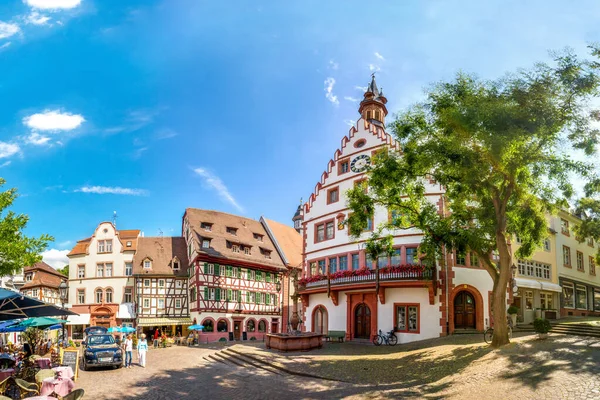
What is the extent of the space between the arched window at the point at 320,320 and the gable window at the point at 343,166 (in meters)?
9.62

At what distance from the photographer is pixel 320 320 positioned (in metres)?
35.1

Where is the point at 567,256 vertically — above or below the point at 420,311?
above

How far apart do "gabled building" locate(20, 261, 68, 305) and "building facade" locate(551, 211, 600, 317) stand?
1909 inches

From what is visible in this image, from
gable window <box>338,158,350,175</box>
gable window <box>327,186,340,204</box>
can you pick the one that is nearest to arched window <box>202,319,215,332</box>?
gable window <box>327,186,340,204</box>

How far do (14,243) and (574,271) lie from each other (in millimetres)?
39744

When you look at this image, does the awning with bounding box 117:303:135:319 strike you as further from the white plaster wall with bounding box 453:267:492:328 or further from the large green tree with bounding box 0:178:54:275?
the white plaster wall with bounding box 453:267:492:328

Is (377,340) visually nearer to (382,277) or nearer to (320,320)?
(382,277)

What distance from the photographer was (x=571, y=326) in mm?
24406

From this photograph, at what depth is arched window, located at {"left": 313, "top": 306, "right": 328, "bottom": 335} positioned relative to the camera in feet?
113

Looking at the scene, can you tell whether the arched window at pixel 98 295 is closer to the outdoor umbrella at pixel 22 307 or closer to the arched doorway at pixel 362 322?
the arched doorway at pixel 362 322

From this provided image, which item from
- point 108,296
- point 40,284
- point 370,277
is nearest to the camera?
point 370,277

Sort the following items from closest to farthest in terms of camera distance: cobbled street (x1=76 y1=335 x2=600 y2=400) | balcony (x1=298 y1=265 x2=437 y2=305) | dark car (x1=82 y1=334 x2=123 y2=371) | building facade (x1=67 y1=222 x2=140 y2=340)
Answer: cobbled street (x1=76 y1=335 x2=600 y2=400) → dark car (x1=82 y1=334 x2=123 y2=371) → balcony (x1=298 y1=265 x2=437 y2=305) → building facade (x1=67 y1=222 x2=140 y2=340)

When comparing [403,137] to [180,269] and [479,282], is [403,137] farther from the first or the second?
[180,269]

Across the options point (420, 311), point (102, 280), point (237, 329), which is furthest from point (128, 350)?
point (102, 280)
